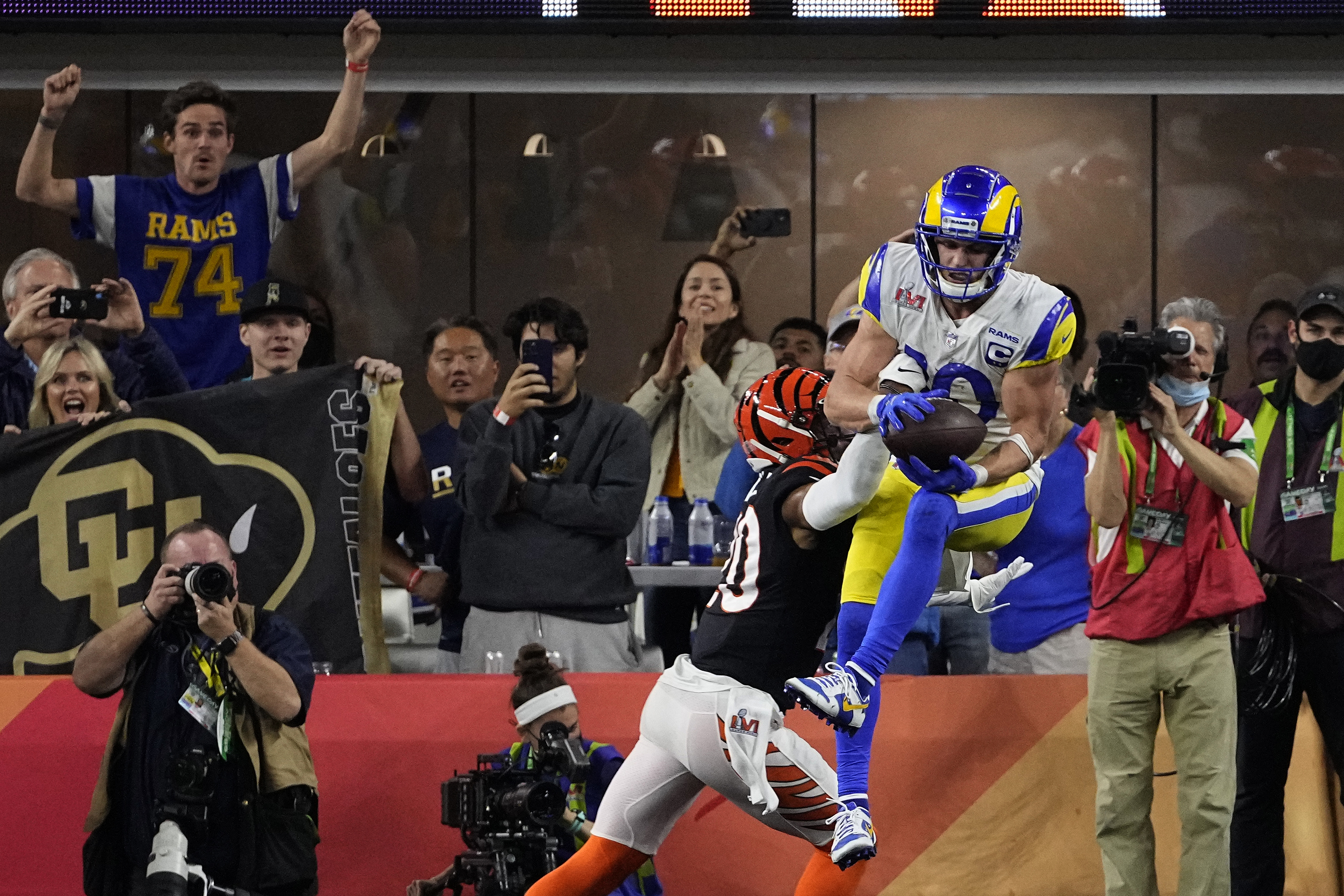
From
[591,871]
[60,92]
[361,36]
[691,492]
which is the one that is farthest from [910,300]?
[60,92]

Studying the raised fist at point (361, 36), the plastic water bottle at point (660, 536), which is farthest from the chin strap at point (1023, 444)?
the raised fist at point (361, 36)

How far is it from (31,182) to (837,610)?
473 centimetres

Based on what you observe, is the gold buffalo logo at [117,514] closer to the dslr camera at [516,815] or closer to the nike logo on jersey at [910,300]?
the dslr camera at [516,815]

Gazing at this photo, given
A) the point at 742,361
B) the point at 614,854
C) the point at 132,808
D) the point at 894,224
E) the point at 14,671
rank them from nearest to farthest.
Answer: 1. the point at 614,854
2. the point at 132,808
3. the point at 14,671
4. the point at 742,361
5. the point at 894,224

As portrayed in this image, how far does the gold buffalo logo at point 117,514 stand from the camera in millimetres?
7461

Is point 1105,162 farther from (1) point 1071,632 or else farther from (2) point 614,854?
(2) point 614,854

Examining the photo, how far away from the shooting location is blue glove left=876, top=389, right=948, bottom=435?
4.60 meters

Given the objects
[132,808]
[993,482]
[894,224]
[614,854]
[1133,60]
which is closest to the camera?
[993,482]

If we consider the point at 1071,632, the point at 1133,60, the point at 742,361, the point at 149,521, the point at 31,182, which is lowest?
the point at 1071,632

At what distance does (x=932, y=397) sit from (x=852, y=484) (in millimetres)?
335

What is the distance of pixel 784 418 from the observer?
5.45 m

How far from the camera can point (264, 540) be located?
7.57 metres

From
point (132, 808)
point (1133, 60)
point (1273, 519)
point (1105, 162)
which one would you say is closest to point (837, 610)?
point (1273, 519)

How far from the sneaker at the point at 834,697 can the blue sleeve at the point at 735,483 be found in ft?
9.29
